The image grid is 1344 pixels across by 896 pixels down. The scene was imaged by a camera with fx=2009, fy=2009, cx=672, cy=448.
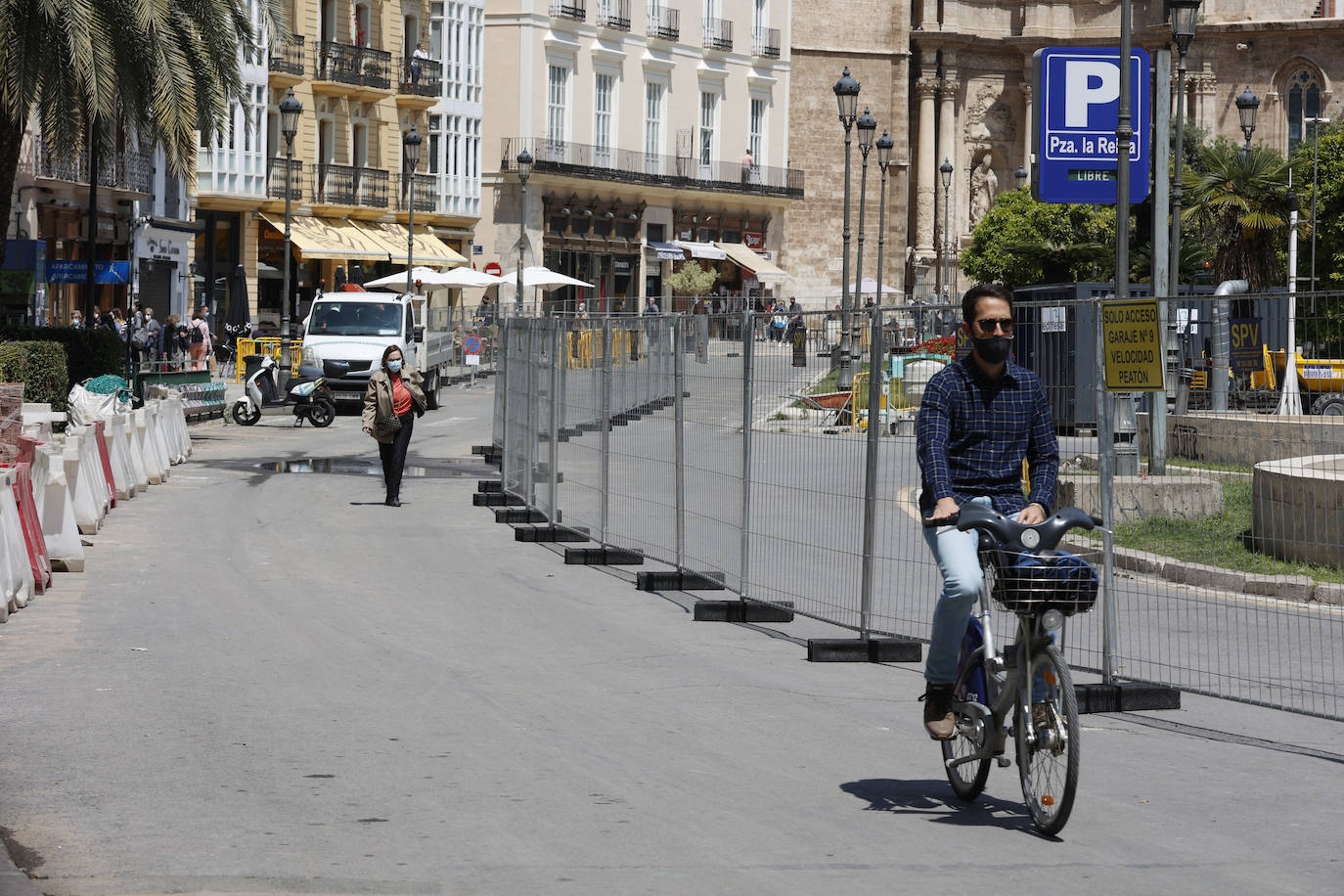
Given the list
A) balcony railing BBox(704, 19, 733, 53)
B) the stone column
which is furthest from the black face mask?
the stone column

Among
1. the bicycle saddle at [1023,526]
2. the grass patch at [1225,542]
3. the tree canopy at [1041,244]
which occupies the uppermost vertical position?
the tree canopy at [1041,244]

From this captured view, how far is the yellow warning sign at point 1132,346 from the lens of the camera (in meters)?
9.66

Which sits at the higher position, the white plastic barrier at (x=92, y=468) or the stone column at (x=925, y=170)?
the stone column at (x=925, y=170)

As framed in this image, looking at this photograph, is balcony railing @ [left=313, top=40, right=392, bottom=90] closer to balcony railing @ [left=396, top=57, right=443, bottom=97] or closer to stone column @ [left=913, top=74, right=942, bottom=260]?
balcony railing @ [left=396, top=57, right=443, bottom=97]

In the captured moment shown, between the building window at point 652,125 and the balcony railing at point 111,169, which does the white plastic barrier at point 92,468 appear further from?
the building window at point 652,125

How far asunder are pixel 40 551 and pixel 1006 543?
8780 millimetres

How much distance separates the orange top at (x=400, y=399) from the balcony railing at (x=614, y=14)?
55716 millimetres

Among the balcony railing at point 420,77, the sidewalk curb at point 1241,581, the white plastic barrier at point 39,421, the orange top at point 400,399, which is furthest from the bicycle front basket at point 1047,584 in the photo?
the balcony railing at point 420,77

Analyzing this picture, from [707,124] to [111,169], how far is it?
33671 millimetres

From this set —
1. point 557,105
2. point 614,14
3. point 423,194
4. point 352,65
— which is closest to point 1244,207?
point 352,65

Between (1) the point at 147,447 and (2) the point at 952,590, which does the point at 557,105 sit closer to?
(1) the point at 147,447

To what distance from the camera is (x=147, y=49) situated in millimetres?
27719

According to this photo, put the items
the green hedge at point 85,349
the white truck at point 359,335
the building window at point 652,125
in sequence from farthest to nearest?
the building window at point 652,125
the white truck at point 359,335
the green hedge at point 85,349

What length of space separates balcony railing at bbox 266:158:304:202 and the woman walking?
134 feet
